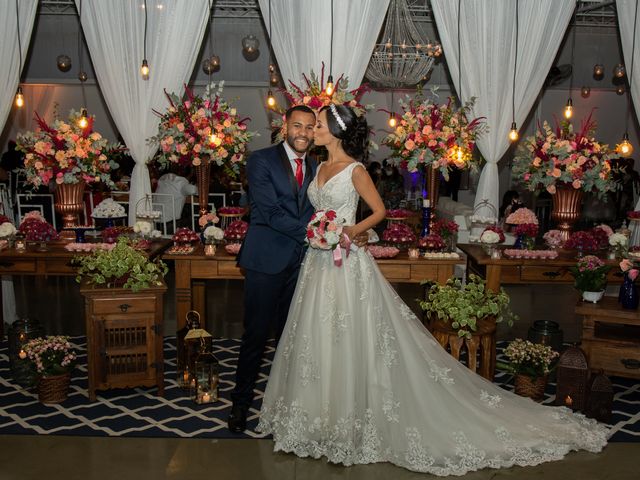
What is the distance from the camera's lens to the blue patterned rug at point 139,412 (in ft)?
14.4

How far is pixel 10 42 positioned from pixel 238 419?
4783mm

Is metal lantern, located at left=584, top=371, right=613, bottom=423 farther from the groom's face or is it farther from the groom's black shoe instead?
the groom's face

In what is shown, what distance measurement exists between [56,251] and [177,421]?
2.10 meters

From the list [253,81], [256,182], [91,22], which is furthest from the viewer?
[253,81]

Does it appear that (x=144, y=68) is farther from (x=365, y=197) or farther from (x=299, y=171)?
(x=365, y=197)

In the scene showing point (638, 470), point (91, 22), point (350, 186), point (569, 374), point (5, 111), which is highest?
point (91, 22)

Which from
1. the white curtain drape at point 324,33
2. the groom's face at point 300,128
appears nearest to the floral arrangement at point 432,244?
the groom's face at point 300,128

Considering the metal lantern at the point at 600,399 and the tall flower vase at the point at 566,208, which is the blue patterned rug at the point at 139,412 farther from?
the tall flower vase at the point at 566,208

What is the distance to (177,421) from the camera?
453 cm

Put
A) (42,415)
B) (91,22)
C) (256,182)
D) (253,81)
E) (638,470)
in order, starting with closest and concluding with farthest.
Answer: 1. (638,470)
2. (256,182)
3. (42,415)
4. (91,22)
5. (253,81)

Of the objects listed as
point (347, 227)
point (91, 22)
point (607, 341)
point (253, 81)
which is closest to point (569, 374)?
point (607, 341)

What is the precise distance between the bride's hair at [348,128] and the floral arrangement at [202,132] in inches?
86.6

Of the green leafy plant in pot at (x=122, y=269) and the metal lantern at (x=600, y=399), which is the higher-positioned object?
the green leafy plant in pot at (x=122, y=269)

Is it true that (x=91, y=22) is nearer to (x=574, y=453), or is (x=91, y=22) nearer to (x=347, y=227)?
(x=347, y=227)
